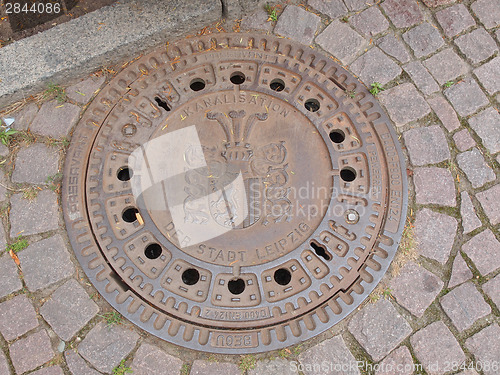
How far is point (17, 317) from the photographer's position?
2.38 meters

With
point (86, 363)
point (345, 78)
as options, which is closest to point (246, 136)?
point (345, 78)

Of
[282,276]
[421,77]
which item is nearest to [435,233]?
[282,276]

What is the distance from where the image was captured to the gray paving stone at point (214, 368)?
7.61 ft

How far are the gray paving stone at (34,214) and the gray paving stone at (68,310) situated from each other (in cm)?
37

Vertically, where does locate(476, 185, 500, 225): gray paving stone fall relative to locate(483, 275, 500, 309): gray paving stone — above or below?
above

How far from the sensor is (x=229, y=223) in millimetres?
2479

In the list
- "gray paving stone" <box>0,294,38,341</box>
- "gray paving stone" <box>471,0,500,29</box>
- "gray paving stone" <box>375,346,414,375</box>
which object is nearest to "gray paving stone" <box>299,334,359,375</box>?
"gray paving stone" <box>375,346,414,375</box>

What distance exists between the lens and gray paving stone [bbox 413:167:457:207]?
2.63 m

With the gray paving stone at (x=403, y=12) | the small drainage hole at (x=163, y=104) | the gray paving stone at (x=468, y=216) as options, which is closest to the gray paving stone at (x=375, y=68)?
the gray paving stone at (x=403, y=12)

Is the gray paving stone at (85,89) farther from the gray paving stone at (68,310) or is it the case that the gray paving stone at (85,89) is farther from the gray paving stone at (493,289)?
the gray paving stone at (493,289)

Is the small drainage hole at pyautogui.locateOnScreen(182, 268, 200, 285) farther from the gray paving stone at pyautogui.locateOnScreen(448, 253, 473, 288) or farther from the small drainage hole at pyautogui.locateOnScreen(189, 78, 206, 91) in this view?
the gray paving stone at pyautogui.locateOnScreen(448, 253, 473, 288)

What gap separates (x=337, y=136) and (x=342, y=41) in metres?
0.70

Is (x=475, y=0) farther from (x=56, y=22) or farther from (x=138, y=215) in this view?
(x=56, y=22)

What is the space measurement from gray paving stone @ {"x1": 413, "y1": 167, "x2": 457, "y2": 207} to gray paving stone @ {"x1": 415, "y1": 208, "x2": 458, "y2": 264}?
0.08 metres
